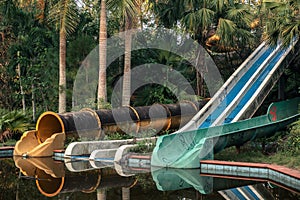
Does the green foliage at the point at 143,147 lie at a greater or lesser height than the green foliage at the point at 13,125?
lesser

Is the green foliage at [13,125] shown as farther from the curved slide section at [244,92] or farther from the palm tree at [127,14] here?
the curved slide section at [244,92]

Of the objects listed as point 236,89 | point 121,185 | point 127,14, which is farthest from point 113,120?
point 121,185

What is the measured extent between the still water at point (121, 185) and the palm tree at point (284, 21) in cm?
499

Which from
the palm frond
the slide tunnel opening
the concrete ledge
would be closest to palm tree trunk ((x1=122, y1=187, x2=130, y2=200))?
the concrete ledge

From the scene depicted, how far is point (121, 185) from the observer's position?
1063cm

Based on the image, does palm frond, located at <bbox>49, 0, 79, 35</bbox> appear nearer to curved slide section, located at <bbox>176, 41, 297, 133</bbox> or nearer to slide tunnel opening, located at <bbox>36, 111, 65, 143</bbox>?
slide tunnel opening, located at <bbox>36, 111, 65, 143</bbox>

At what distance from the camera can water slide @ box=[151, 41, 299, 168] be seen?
13023 millimetres

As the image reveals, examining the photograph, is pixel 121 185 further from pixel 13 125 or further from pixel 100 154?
pixel 13 125

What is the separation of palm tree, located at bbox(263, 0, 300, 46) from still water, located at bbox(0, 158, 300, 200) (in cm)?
499

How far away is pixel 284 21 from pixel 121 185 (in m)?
7.15

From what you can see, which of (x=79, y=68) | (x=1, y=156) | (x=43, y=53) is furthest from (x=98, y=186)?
(x=43, y=53)

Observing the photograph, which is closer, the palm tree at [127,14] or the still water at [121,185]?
→ the still water at [121,185]

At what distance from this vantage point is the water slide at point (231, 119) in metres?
13.0

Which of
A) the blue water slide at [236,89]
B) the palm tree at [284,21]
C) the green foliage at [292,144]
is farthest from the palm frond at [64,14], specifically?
the green foliage at [292,144]
